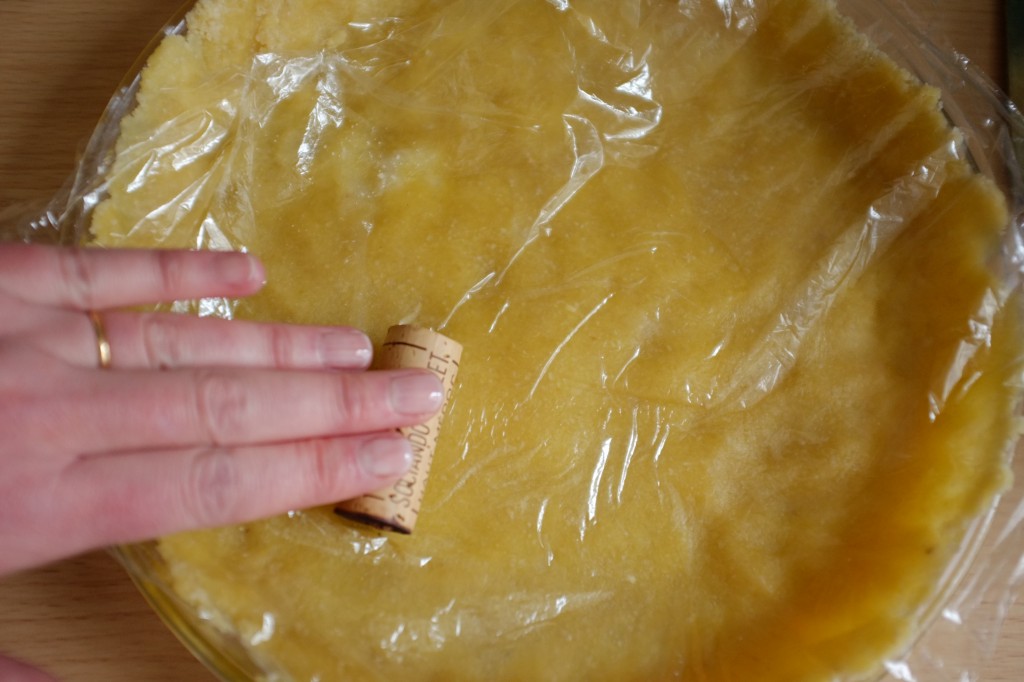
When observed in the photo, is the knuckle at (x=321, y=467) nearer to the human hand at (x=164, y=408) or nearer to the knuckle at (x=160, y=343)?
the human hand at (x=164, y=408)

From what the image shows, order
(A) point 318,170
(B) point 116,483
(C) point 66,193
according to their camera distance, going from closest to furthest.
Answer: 1. (B) point 116,483
2. (C) point 66,193
3. (A) point 318,170

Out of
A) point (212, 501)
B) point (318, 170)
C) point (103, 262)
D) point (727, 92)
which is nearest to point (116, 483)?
point (212, 501)

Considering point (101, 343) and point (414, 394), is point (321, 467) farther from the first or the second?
point (101, 343)

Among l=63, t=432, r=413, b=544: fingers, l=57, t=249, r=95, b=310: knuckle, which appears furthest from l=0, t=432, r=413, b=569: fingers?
l=57, t=249, r=95, b=310: knuckle

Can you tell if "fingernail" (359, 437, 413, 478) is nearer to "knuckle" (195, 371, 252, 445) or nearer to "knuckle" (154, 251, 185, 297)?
"knuckle" (195, 371, 252, 445)

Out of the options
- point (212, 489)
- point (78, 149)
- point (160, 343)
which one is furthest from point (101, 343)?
point (78, 149)

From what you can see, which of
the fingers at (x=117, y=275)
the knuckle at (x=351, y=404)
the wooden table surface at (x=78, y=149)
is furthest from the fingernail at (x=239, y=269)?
the wooden table surface at (x=78, y=149)

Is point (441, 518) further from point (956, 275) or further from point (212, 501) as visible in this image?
point (956, 275)
